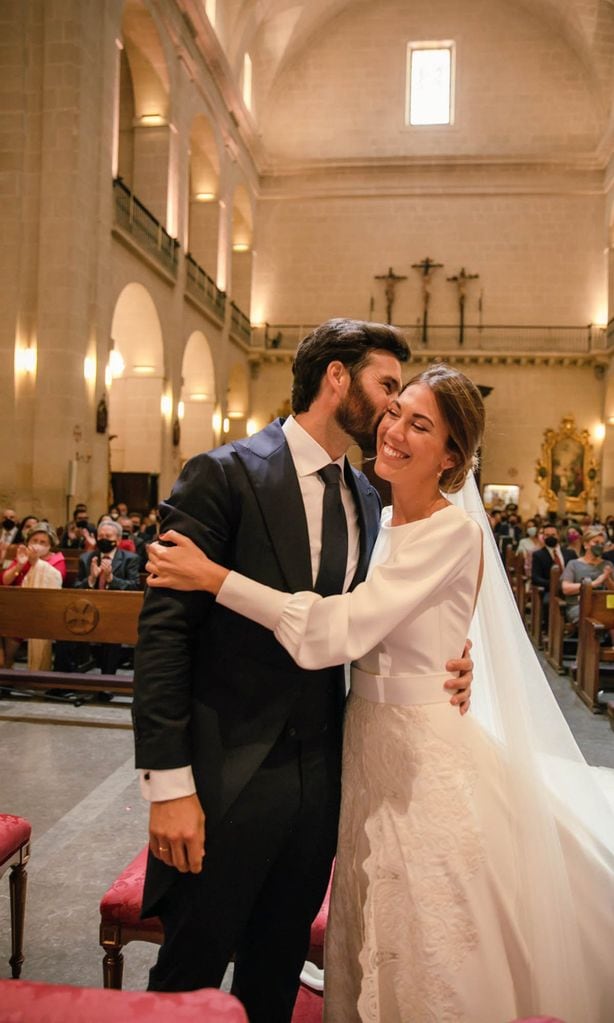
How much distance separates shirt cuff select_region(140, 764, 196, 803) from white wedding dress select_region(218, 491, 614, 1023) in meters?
0.35

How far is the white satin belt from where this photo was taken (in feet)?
6.22

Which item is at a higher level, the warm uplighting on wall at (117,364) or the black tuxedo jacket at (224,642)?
the warm uplighting on wall at (117,364)

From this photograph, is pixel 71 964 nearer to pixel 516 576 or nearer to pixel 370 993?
pixel 370 993

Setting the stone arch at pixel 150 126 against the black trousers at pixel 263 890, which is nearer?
the black trousers at pixel 263 890

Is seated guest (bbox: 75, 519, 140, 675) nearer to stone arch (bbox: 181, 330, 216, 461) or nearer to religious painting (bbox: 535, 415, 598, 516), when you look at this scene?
stone arch (bbox: 181, 330, 216, 461)

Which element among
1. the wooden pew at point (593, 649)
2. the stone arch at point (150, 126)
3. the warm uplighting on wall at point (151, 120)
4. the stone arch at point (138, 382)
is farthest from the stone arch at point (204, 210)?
the wooden pew at point (593, 649)

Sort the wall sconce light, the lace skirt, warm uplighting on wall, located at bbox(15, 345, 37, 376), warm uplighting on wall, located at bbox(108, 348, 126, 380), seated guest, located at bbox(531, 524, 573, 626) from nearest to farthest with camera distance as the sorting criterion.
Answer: the lace skirt, seated guest, located at bbox(531, 524, 573, 626), warm uplighting on wall, located at bbox(15, 345, 37, 376), the wall sconce light, warm uplighting on wall, located at bbox(108, 348, 126, 380)

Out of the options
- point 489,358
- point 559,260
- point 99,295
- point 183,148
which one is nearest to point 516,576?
point 99,295

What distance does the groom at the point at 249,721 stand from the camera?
1.68m

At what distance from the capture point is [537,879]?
1861 millimetres

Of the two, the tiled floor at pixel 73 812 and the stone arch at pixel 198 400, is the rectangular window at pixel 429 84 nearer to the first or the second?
the stone arch at pixel 198 400

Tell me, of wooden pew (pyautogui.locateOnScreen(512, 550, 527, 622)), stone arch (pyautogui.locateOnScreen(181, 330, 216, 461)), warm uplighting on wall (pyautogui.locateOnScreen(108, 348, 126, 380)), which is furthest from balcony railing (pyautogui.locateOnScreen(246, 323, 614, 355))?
wooden pew (pyautogui.locateOnScreen(512, 550, 527, 622))

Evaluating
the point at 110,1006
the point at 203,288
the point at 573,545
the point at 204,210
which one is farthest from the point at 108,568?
the point at 204,210

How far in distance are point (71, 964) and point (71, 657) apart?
4805 millimetres
